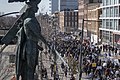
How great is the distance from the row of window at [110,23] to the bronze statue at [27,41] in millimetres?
51461

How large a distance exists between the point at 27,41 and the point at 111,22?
Answer: 56.9 m

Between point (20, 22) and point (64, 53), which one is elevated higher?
point (20, 22)

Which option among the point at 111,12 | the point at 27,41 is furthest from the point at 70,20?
the point at 27,41

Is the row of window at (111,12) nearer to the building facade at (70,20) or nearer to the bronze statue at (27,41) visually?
the bronze statue at (27,41)

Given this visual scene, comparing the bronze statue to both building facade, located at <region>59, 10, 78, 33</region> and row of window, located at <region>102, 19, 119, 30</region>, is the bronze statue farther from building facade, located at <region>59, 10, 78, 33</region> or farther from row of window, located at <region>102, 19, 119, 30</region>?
building facade, located at <region>59, 10, 78, 33</region>

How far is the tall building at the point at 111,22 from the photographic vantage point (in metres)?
58.8

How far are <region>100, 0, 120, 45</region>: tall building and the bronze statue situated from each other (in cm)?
4728

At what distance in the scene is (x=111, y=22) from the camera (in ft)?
208

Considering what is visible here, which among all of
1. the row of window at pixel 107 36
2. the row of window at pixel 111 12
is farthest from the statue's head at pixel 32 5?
the row of window at pixel 107 36

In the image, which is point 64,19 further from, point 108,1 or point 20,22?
point 20,22

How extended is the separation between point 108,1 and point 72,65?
3917cm

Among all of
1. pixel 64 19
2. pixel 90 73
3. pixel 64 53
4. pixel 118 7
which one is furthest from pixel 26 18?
pixel 64 19

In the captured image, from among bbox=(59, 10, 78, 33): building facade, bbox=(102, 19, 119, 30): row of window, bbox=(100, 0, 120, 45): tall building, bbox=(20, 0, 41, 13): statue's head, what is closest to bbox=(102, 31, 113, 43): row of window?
bbox=(100, 0, 120, 45): tall building

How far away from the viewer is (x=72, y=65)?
99.3 feet
